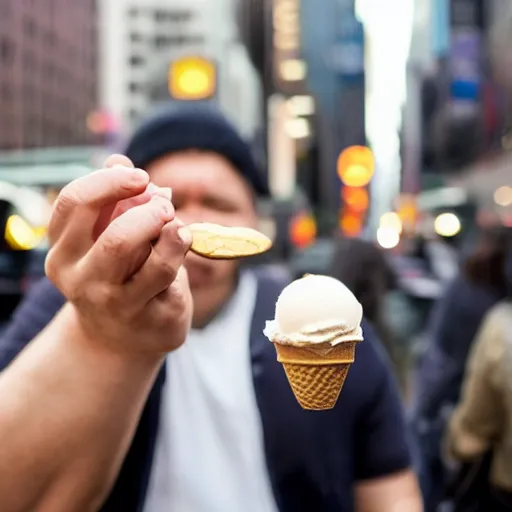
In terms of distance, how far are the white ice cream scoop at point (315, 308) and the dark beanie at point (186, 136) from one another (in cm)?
41

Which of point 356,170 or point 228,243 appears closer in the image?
point 228,243

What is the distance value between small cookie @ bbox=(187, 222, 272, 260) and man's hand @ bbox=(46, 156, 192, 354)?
0.05 ft

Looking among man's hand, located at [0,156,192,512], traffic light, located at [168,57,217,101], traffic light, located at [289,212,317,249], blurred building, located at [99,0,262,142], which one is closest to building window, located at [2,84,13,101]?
blurred building, located at [99,0,262,142]

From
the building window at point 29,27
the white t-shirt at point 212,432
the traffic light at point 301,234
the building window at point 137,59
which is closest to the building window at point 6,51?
the building window at point 29,27

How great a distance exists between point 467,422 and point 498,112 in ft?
54.4

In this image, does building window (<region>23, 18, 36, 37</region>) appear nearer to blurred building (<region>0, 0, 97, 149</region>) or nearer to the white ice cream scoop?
blurred building (<region>0, 0, 97, 149</region>)

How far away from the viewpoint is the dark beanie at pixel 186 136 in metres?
1.11

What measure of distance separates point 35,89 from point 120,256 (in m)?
29.0

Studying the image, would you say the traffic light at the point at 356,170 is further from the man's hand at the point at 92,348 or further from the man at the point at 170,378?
the man's hand at the point at 92,348

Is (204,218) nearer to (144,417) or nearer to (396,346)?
(144,417)

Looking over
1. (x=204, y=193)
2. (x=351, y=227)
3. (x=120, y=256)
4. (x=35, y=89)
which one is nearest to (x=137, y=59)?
(x=351, y=227)

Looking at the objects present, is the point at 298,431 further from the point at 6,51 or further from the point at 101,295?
the point at 6,51

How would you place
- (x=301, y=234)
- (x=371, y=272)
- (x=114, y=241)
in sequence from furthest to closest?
(x=301, y=234), (x=371, y=272), (x=114, y=241)

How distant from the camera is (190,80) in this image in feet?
10.2
